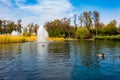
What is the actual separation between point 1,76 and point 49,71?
323cm

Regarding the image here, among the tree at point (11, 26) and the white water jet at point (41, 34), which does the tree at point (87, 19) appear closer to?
the tree at point (11, 26)

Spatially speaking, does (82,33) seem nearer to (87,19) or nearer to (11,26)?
(87,19)

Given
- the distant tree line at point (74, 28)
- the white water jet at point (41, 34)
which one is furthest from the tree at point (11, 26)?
the white water jet at point (41, 34)

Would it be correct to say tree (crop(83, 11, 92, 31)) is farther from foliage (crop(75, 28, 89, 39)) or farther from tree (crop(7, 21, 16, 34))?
tree (crop(7, 21, 16, 34))

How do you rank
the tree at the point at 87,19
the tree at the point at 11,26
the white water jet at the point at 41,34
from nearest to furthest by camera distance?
the white water jet at the point at 41,34 → the tree at the point at 11,26 → the tree at the point at 87,19

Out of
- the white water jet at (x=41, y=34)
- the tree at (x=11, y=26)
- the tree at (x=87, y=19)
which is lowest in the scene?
the white water jet at (x=41, y=34)

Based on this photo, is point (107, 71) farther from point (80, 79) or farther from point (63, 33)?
point (63, 33)

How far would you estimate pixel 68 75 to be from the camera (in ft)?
42.9

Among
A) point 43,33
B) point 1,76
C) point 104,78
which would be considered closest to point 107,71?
point 104,78

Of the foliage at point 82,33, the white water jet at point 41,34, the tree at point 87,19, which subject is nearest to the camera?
the white water jet at point 41,34

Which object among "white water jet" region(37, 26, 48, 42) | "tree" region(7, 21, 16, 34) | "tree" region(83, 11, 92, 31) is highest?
"tree" region(83, 11, 92, 31)

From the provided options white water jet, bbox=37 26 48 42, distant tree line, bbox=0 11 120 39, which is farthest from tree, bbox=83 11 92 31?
white water jet, bbox=37 26 48 42

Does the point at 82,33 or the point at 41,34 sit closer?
the point at 41,34

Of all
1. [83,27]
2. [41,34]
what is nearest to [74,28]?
[83,27]
